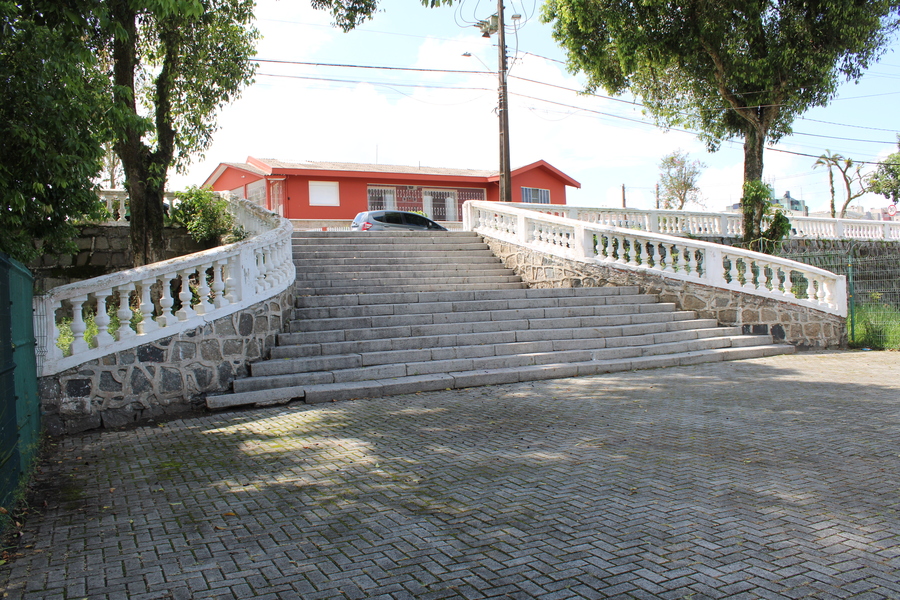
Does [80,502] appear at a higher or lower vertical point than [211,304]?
lower

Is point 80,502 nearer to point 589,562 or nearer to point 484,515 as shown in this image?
point 484,515

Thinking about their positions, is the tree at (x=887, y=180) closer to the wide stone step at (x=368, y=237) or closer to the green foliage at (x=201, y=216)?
the wide stone step at (x=368, y=237)

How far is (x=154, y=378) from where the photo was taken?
286 inches

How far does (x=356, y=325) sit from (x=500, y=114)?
11963 mm

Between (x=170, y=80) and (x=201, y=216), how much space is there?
3106 mm

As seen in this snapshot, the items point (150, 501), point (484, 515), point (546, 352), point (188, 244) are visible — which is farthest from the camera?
point (188, 244)

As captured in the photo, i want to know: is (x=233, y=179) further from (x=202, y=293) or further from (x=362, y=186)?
(x=202, y=293)

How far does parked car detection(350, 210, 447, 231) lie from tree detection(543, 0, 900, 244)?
753 cm

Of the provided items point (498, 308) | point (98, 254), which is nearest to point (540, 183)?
point (498, 308)

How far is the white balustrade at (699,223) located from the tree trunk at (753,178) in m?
2.11

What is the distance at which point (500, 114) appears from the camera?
19.8 metres

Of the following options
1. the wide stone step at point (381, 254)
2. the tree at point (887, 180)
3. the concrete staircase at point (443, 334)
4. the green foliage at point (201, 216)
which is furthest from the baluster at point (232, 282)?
the tree at point (887, 180)

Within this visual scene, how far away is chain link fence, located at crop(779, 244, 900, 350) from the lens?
1216 centimetres

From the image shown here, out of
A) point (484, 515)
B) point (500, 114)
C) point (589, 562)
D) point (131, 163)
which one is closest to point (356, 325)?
point (131, 163)
